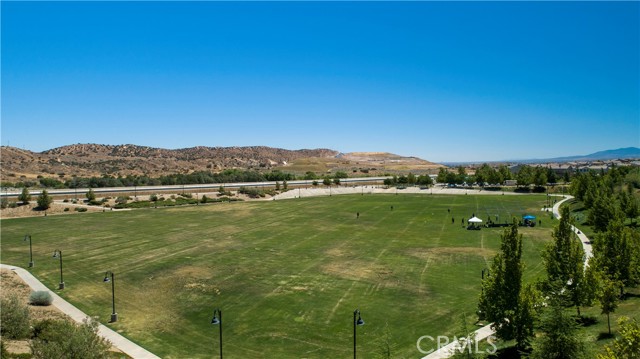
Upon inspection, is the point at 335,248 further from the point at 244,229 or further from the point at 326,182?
the point at 326,182

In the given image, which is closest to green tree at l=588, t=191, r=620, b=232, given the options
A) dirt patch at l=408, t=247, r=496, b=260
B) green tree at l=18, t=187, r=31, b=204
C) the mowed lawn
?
the mowed lawn

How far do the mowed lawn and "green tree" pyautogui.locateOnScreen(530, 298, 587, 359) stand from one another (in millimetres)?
6466

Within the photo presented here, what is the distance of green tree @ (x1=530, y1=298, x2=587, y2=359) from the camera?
17078 mm

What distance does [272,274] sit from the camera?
3788 cm

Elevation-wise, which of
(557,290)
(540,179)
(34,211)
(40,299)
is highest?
(540,179)

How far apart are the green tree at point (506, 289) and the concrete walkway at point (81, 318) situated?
17.9 metres

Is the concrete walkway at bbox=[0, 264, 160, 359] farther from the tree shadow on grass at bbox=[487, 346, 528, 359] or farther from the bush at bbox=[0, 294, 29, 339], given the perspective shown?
the tree shadow on grass at bbox=[487, 346, 528, 359]

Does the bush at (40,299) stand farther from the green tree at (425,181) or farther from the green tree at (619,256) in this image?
the green tree at (425,181)

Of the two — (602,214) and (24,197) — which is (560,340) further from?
(24,197)

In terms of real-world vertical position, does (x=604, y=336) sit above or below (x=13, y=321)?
below

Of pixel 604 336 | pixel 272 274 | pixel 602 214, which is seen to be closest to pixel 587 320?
pixel 604 336

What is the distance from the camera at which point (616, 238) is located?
28797 mm

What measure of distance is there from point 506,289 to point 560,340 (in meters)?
3.95

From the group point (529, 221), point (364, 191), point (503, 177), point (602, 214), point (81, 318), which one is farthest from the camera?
point (364, 191)
